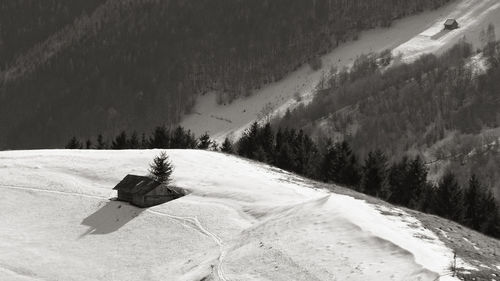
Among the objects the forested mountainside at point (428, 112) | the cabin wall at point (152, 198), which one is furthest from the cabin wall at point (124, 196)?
the forested mountainside at point (428, 112)

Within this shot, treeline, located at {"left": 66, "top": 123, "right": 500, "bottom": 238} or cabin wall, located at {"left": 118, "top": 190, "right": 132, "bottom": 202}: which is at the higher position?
treeline, located at {"left": 66, "top": 123, "right": 500, "bottom": 238}

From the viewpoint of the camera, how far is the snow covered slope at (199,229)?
42288 mm

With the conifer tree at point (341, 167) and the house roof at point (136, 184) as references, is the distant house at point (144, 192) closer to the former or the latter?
the house roof at point (136, 184)

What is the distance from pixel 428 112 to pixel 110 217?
121112mm

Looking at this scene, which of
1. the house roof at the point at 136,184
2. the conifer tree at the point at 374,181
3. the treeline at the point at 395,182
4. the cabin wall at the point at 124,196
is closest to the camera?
the house roof at the point at 136,184

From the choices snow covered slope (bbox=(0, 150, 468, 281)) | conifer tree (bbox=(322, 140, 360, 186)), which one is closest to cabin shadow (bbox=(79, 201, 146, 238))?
snow covered slope (bbox=(0, 150, 468, 281))

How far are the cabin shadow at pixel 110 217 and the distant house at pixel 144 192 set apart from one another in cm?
81

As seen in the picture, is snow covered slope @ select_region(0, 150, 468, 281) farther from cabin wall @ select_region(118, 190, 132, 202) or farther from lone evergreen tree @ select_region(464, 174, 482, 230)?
lone evergreen tree @ select_region(464, 174, 482, 230)

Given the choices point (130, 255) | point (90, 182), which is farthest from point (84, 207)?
point (130, 255)

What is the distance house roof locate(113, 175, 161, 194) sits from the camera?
6469 centimetres

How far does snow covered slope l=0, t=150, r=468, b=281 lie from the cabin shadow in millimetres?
112

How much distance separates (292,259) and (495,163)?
10277cm

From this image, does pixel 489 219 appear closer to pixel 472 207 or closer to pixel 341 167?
pixel 472 207

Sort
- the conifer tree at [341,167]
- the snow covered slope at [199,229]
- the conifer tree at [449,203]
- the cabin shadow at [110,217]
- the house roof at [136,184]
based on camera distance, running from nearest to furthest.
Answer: the snow covered slope at [199,229]
the cabin shadow at [110,217]
the house roof at [136,184]
the conifer tree at [449,203]
the conifer tree at [341,167]
